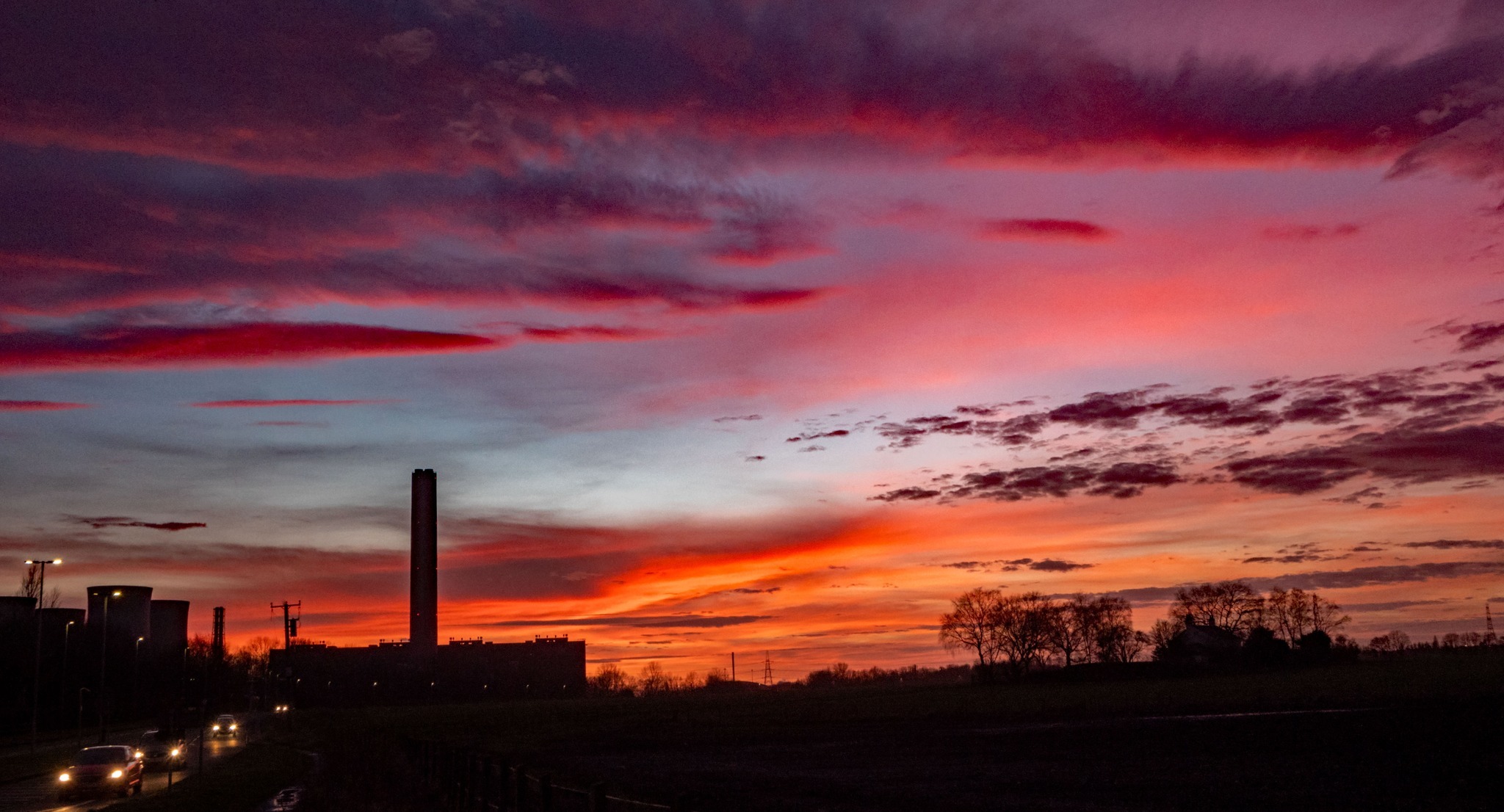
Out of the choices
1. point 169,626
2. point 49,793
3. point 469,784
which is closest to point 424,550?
point 169,626

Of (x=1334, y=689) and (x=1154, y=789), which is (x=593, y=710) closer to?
(x=1334, y=689)

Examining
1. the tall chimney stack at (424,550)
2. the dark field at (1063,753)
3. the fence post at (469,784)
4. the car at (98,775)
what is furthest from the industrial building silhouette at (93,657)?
the fence post at (469,784)

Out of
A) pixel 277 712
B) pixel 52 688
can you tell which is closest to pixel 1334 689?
pixel 52 688

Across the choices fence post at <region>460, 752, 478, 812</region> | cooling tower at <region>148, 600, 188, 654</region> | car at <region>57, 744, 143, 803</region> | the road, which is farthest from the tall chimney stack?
fence post at <region>460, 752, 478, 812</region>

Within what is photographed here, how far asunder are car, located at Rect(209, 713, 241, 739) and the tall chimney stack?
1630 inches

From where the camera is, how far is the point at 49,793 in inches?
Result: 1783

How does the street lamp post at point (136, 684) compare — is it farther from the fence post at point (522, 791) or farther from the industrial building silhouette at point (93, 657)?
the fence post at point (522, 791)

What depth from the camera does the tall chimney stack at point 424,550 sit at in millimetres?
158000

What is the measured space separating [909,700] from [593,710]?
41006 mm

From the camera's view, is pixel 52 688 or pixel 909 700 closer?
pixel 909 700

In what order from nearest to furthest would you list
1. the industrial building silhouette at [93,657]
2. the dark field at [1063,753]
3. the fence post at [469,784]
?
1. the fence post at [469,784]
2. the dark field at [1063,753]
3. the industrial building silhouette at [93,657]

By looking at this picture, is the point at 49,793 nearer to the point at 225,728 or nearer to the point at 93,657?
the point at 225,728

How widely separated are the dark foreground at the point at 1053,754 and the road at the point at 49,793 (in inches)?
286

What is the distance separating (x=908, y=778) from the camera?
3822 centimetres
